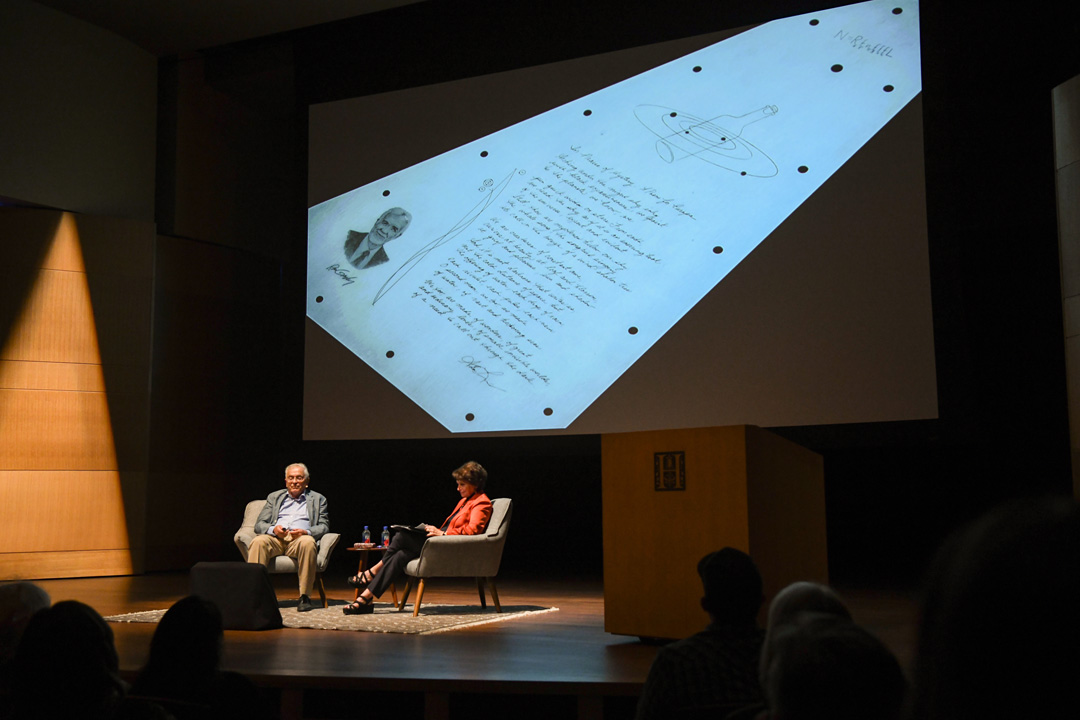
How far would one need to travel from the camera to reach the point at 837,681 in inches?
29.9

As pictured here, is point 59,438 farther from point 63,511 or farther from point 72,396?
point 63,511

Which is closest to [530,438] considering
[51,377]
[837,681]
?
[51,377]

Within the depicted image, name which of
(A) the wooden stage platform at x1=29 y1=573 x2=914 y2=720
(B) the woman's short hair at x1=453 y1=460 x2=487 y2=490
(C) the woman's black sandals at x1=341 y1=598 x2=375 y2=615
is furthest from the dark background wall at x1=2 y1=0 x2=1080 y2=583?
(C) the woman's black sandals at x1=341 y1=598 x2=375 y2=615

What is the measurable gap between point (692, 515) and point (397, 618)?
6.08ft

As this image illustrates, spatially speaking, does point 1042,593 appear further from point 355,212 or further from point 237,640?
point 355,212

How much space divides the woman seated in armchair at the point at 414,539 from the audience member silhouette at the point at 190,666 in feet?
11.2

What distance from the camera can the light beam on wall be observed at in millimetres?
7117

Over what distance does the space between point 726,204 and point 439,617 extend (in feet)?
9.74

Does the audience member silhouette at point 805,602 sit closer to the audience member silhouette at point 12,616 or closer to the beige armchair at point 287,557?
the audience member silhouette at point 12,616

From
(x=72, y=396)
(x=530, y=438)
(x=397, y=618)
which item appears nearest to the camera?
(x=397, y=618)

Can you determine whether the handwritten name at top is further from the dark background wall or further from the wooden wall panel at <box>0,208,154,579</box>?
the wooden wall panel at <box>0,208,154,579</box>

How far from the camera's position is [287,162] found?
9164mm

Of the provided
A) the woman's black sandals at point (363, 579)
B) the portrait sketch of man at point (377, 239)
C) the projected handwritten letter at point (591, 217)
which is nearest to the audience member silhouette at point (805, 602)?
the woman's black sandals at point (363, 579)
